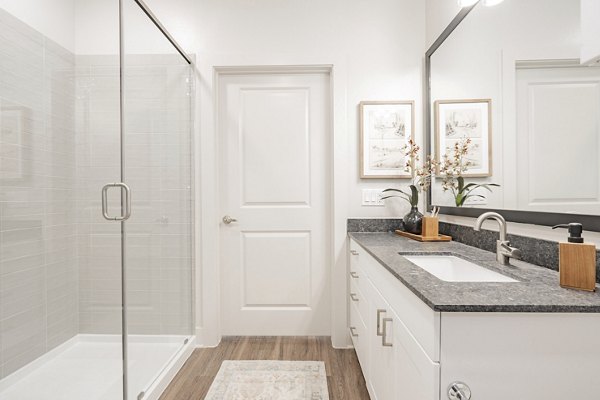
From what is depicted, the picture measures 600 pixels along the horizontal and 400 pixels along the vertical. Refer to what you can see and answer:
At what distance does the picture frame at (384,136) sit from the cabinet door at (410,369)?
4.62 ft

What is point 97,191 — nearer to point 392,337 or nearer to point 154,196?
point 154,196

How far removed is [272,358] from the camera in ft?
7.54

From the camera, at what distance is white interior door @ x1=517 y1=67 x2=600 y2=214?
1.13m

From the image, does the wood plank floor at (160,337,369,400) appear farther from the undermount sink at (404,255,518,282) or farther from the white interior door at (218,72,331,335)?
the undermount sink at (404,255,518,282)

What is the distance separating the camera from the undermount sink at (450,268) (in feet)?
4.73

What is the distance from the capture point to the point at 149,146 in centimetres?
194

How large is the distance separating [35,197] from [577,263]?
1.84 meters

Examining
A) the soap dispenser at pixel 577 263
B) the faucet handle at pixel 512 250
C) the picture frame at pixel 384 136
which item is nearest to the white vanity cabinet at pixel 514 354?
the soap dispenser at pixel 577 263

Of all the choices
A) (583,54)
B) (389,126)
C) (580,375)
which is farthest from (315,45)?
(580,375)

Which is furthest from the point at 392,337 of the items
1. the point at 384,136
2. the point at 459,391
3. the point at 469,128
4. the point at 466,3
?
the point at 466,3

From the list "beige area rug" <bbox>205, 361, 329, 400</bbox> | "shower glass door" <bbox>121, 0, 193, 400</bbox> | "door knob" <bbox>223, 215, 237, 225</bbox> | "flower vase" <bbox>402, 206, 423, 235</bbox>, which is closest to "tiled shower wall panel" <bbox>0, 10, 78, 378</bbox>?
"shower glass door" <bbox>121, 0, 193, 400</bbox>

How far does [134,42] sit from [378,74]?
63.3 inches

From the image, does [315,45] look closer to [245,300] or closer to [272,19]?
[272,19]

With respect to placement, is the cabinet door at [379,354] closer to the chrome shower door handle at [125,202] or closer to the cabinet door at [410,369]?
the cabinet door at [410,369]
